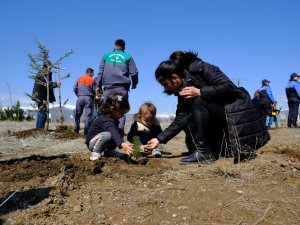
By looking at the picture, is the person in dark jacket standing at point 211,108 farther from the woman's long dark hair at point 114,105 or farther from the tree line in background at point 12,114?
the tree line in background at point 12,114

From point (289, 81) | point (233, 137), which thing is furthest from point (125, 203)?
point (289, 81)

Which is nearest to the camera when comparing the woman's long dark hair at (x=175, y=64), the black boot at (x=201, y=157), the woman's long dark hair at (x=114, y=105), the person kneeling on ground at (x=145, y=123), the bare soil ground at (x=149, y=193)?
the bare soil ground at (x=149, y=193)

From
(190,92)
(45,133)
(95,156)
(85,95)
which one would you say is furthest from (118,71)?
(45,133)

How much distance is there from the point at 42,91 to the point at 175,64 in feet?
22.0

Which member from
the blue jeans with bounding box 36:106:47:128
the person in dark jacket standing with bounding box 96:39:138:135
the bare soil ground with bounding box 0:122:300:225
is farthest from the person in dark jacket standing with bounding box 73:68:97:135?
the bare soil ground with bounding box 0:122:300:225

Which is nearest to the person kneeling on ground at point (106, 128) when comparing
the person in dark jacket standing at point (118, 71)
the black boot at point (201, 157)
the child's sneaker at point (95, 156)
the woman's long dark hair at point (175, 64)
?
the child's sneaker at point (95, 156)

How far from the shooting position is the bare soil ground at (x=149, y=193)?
6.79ft

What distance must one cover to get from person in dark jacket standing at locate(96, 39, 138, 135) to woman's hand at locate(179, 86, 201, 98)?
2170 mm

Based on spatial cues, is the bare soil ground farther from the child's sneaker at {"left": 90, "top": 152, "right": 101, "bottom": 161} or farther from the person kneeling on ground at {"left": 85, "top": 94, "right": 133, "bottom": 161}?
the person kneeling on ground at {"left": 85, "top": 94, "right": 133, "bottom": 161}

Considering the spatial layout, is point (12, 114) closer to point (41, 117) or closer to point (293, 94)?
point (41, 117)

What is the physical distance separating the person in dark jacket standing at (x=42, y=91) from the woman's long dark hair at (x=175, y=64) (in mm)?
6062

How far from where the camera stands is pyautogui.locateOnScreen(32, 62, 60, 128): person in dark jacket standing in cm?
909

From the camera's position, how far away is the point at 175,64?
3488mm

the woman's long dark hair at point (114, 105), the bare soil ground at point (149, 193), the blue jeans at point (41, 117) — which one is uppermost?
the woman's long dark hair at point (114, 105)
